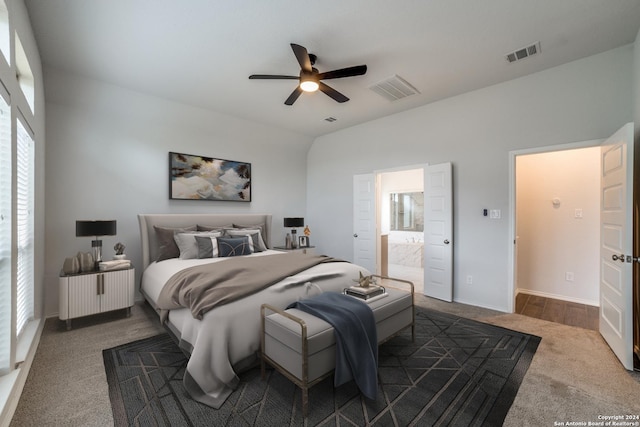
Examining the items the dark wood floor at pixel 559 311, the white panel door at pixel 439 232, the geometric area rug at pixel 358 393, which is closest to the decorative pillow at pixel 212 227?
the geometric area rug at pixel 358 393

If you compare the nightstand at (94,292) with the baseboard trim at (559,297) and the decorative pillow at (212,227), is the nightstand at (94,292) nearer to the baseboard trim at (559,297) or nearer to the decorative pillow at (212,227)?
the decorative pillow at (212,227)

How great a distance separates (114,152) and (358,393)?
4.18 m

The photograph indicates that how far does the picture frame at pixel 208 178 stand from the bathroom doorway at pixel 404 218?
3.31 metres

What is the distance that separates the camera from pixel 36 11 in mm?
2297

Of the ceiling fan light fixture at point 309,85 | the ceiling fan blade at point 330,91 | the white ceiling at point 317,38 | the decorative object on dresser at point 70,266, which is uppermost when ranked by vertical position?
the white ceiling at point 317,38

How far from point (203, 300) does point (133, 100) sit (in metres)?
3.18

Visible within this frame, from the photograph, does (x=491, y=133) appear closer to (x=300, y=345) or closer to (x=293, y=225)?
(x=293, y=225)

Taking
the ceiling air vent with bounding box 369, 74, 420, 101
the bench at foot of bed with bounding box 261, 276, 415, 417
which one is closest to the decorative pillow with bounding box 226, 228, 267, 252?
the bench at foot of bed with bounding box 261, 276, 415, 417

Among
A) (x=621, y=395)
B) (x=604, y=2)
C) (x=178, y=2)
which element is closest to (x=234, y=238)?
(x=178, y=2)

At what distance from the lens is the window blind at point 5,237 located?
1.77m

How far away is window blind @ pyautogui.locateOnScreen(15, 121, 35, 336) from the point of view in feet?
7.32

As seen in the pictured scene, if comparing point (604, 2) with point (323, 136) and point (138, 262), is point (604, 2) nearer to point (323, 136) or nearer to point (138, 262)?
point (323, 136)

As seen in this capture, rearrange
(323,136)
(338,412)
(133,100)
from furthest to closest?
(323,136), (133,100), (338,412)

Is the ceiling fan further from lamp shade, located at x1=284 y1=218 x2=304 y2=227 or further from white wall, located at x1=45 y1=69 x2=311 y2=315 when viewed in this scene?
lamp shade, located at x1=284 y1=218 x2=304 y2=227
